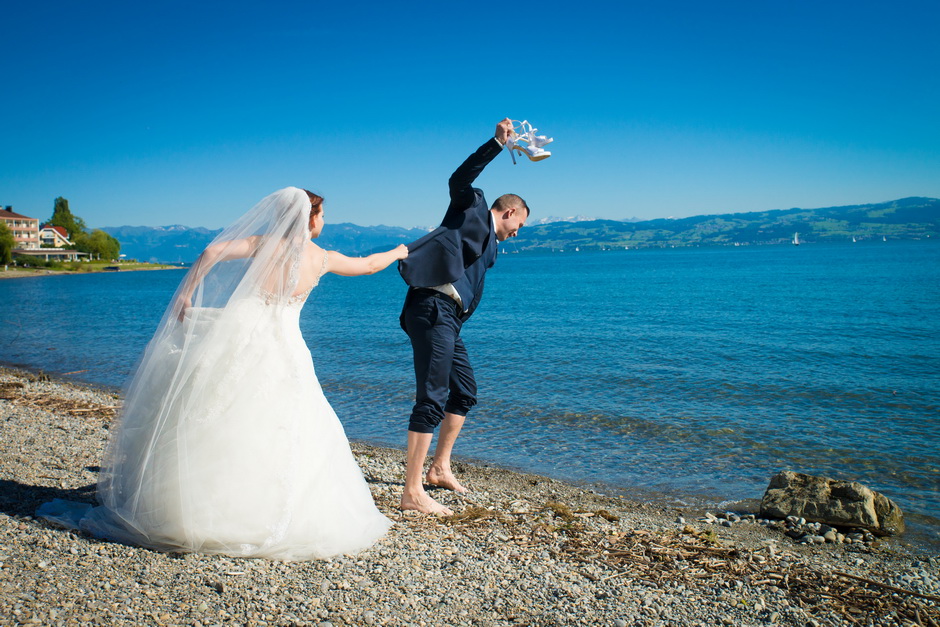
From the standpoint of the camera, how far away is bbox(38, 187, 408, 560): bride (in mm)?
4355

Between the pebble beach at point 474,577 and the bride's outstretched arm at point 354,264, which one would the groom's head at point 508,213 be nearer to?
the bride's outstretched arm at point 354,264

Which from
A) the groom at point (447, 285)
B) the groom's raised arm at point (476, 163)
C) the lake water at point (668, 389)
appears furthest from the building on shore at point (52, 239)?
the groom's raised arm at point (476, 163)

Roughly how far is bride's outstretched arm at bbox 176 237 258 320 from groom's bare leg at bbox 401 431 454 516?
220 centimetres

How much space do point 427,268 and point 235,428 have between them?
205cm

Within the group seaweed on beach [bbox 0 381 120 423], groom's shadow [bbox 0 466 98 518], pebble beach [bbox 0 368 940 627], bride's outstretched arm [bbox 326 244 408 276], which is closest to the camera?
pebble beach [bbox 0 368 940 627]

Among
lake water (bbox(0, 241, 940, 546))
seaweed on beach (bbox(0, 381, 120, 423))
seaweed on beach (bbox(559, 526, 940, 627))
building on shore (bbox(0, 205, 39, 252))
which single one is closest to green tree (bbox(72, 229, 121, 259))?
building on shore (bbox(0, 205, 39, 252))

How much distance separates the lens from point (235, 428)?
444 centimetres

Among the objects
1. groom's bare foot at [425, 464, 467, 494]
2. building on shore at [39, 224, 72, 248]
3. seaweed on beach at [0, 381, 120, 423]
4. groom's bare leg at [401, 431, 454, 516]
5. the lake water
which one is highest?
building on shore at [39, 224, 72, 248]

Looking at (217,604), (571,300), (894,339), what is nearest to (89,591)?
(217,604)

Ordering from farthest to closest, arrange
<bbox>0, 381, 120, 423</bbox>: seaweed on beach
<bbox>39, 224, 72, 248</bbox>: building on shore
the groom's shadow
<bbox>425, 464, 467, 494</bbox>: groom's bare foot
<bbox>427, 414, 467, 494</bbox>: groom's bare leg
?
<bbox>39, 224, 72, 248</bbox>: building on shore, <bbox>0, 381, 120, 423</bbox>: seaweed on beach, <bbox>425, 464, 467, 494</bbox>: groom's bare foot, <bbox>427, 414, 467, 494</bbox>: groom's bare leg, the groom's shadow

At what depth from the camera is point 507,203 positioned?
610 cm

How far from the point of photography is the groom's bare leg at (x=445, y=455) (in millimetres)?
6520

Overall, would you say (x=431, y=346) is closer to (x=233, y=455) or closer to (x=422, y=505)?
(x=422, y=505)

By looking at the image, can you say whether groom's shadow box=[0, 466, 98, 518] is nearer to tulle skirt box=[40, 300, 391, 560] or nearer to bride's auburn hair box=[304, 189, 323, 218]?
tulle skirt box=[40, 300, 391, 560]
